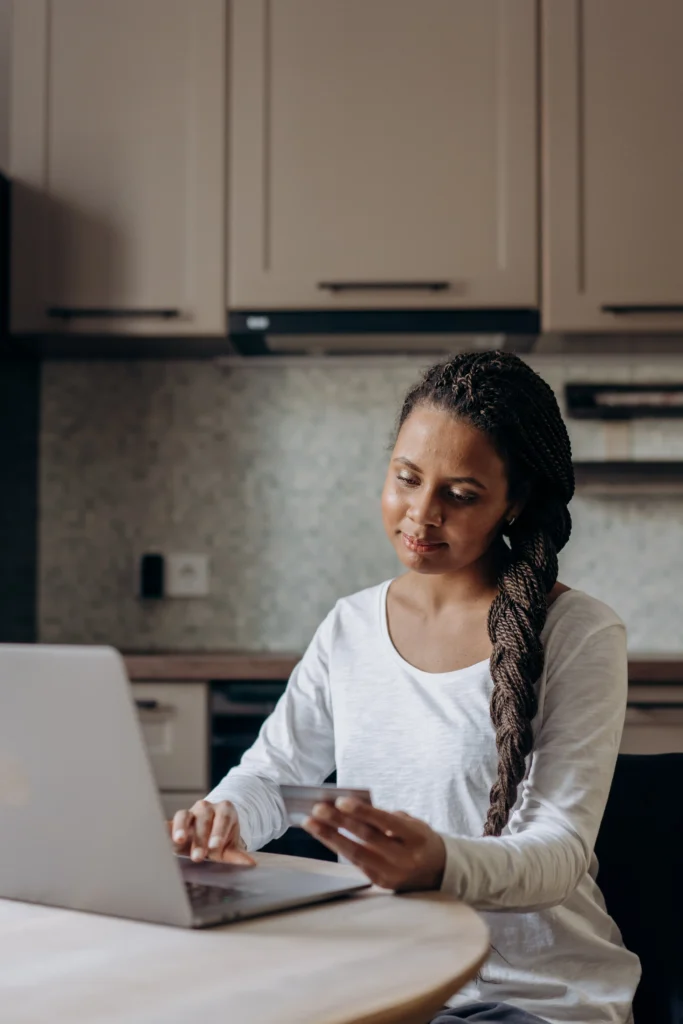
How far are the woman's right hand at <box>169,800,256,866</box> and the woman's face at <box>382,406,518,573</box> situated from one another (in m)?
0.34

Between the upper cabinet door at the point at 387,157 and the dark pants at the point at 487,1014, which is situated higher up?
the upper cabinet door at the point at 387,157

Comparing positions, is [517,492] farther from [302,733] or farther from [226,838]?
[226,838]

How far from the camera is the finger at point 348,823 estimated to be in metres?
0.89

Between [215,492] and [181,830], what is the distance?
189 centimetres

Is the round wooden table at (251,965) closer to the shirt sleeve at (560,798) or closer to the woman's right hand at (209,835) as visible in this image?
the shirt sleeve at (560,798)

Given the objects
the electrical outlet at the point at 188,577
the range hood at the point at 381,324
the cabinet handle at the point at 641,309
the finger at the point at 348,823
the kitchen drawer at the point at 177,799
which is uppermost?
the cabinet handle at the point at 641,309

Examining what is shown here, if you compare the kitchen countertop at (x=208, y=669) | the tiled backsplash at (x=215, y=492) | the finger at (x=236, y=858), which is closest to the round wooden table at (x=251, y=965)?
the finger at (x=236, y=858)

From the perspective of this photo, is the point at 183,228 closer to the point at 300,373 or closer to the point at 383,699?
the point at 300,373

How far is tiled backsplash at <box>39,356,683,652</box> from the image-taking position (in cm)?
291

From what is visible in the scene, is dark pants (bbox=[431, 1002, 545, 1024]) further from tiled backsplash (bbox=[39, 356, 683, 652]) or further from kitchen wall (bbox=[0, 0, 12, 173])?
kitchen wall (bbox=[0, 0, 12, 173])

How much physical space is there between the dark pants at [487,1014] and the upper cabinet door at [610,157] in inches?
67.8

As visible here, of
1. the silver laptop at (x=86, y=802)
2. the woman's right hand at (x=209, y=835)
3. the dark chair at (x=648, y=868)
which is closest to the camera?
the silver laptop at (x=86, y=802)

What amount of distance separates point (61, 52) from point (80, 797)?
224 centimetres

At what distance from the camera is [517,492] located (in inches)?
51.7
